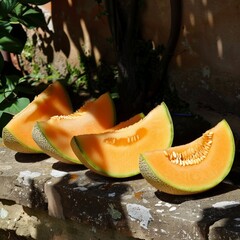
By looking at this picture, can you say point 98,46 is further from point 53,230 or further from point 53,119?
point 53,230

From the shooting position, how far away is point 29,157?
3.37 metres

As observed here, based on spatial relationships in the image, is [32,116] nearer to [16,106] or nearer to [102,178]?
[16,106]

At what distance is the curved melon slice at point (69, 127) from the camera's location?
3.01m

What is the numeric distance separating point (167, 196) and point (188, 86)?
1.10 meters

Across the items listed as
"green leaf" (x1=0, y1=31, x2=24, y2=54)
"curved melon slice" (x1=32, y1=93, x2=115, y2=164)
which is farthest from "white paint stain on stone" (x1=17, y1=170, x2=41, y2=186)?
"green leaf" (x1=0, y1=31, x2=24, y2=54)

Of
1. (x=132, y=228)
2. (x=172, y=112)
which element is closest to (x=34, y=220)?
(x=132, y=228)

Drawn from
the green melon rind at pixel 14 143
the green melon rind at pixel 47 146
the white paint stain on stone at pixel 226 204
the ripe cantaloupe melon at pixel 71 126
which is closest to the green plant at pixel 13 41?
the green melon rind at pixel 14 143

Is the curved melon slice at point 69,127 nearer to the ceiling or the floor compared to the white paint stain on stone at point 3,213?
nearer to the ceiling

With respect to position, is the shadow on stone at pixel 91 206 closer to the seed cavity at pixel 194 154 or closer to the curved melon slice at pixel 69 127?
the curved melon slice at pixel 69 127

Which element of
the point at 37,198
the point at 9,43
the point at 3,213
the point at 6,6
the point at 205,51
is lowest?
the point at 3,213

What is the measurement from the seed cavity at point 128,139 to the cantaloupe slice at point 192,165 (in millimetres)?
268

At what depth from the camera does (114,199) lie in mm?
2666

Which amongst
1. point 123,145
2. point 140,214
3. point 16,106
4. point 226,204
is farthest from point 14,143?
point 226,204

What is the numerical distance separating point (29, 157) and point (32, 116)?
0.20 meters
